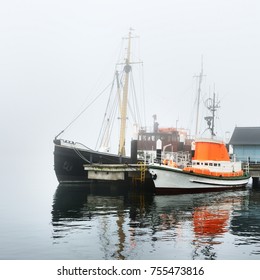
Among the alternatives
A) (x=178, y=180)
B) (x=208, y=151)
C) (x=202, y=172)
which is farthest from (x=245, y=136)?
(x=178, y=180)

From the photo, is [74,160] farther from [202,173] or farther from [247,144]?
[247,144]

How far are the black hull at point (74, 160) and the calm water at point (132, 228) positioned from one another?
10420 mm

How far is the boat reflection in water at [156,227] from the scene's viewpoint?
1468 centimetres

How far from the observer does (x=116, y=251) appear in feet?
48.0

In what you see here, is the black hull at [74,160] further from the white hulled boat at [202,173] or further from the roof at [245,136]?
the roof at [245,136]

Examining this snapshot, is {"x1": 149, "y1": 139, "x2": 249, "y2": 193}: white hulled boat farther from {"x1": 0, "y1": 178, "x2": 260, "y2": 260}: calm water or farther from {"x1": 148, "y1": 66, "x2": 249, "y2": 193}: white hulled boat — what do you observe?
{"x1": 0, "y1": 178, "x2": 260, "y2": 260}: calm water

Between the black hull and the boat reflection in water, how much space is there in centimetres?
960

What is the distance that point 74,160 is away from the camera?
41781 millimetres

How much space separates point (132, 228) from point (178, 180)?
15103mm

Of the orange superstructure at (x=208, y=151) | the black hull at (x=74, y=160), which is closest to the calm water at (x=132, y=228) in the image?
the orange superstructure at (x=208, y=151)

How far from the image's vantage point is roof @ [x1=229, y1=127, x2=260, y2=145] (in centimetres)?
5862
